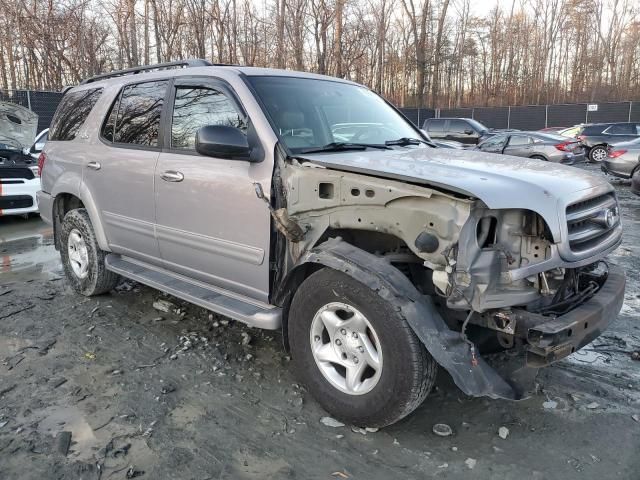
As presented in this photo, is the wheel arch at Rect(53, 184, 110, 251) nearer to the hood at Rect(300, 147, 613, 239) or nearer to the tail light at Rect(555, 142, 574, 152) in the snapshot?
the hood at Rect(300, 147, 613, 239)

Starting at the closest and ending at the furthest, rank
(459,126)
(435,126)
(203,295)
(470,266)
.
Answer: (470,266)
(203,295)
(459,126)
(435,126)

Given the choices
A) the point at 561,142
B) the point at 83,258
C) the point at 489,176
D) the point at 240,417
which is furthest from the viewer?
the point at 561,142

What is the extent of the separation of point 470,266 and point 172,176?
2.28 metres

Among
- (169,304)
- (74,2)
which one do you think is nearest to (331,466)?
(169,304)

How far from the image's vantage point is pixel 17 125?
927cm

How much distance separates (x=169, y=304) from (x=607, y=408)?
3.57 m

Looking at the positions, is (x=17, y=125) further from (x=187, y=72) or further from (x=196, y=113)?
(x=196, y=113)

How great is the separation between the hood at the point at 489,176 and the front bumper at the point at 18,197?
23.1 ft

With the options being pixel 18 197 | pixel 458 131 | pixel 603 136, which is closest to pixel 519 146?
pixel 458 131

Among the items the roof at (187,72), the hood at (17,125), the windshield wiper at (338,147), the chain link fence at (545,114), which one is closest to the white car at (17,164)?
the hood at (17,125)

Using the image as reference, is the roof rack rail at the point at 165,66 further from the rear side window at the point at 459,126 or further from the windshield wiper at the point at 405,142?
the rear side window at the point at 459,126

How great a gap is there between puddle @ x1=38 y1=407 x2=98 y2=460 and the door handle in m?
1.62

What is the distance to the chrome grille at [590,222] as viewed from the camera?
8.62 feet

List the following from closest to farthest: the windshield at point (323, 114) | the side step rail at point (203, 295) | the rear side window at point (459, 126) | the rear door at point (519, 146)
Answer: the side step rail at point (203, 295), the windshield at point (323, 114), the rear door at point (519, 146), the rear side window at point (459, 126)
